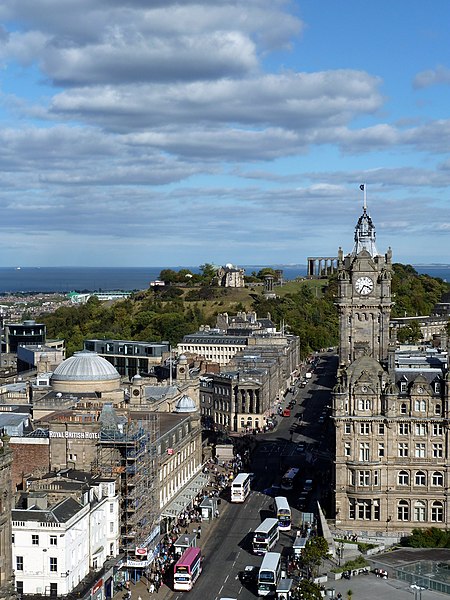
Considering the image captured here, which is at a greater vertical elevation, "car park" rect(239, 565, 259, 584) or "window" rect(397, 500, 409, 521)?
"window" rect(397, 500, 409, 521)

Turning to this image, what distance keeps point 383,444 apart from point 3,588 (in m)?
41.2

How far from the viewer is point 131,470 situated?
80250 millimetres

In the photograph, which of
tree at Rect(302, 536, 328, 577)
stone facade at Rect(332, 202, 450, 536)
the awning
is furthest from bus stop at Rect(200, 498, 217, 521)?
tree at Rect(302, 536, 328, 577)

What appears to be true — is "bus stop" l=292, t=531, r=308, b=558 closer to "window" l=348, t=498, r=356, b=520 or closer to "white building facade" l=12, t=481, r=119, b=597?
"window" l=348, t=498, r=356, b=520

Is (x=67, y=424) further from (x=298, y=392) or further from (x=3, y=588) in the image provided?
(x=298, y=392)

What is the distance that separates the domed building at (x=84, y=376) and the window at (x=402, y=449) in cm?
3959

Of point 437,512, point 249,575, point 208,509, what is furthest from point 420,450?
point 208,509

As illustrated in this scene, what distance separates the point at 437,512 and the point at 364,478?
298 inches

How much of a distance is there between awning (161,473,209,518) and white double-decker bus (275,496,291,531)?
10213 millimetres

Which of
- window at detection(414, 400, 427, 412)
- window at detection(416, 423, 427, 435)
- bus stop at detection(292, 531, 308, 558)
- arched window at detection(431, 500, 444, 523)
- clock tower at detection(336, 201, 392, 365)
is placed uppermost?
clock tower at detection(336, 201, 392, 365)

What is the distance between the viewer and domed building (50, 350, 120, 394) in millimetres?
109188

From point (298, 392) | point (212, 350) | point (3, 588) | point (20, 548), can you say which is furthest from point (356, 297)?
point (212, 350)

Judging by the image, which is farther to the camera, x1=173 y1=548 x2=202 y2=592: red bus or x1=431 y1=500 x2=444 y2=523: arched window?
x1=431 y1=500 x2=444 y2=523: arched window

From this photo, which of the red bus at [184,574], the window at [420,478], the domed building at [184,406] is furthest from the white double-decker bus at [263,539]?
the domed building at [184,406]
